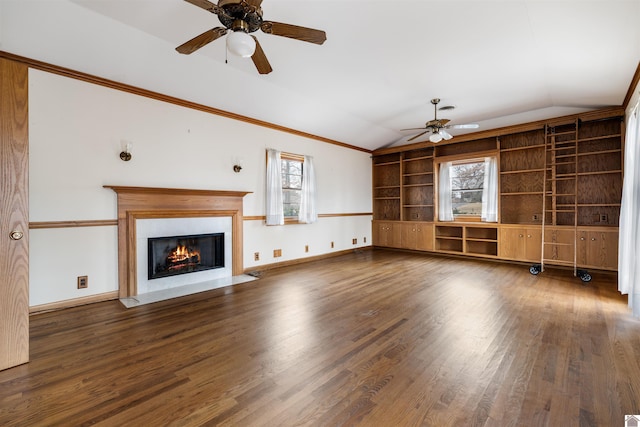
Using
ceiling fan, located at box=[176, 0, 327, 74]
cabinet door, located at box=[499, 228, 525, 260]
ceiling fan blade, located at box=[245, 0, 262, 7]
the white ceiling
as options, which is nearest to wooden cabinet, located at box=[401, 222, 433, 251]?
cabinet door, located at box=[499, 228, 525, 260]

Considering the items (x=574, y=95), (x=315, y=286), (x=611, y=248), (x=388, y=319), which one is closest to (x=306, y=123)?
(x=315, y=286)

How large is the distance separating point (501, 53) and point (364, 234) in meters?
5.12

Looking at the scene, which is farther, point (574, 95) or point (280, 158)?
point (280, 158)

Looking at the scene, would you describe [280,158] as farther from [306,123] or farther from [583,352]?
[583,352]

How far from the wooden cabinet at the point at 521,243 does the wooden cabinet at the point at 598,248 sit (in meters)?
0.58

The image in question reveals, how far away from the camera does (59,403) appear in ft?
5.59

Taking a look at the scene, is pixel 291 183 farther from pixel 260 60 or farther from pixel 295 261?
pixel 260 60

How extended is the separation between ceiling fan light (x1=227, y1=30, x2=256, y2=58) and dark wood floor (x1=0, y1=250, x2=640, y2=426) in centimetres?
232

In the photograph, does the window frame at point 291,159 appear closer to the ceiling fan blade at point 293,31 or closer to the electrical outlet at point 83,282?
the electrical outlet at point 83,282

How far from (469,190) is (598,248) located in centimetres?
235

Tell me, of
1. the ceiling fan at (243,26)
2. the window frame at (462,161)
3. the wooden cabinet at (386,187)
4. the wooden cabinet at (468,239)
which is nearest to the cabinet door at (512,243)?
the wooden cabinet at (468,239)

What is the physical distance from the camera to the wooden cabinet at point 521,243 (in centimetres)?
538

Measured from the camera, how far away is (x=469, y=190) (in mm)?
6348

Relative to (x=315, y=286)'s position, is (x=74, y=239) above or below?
above
